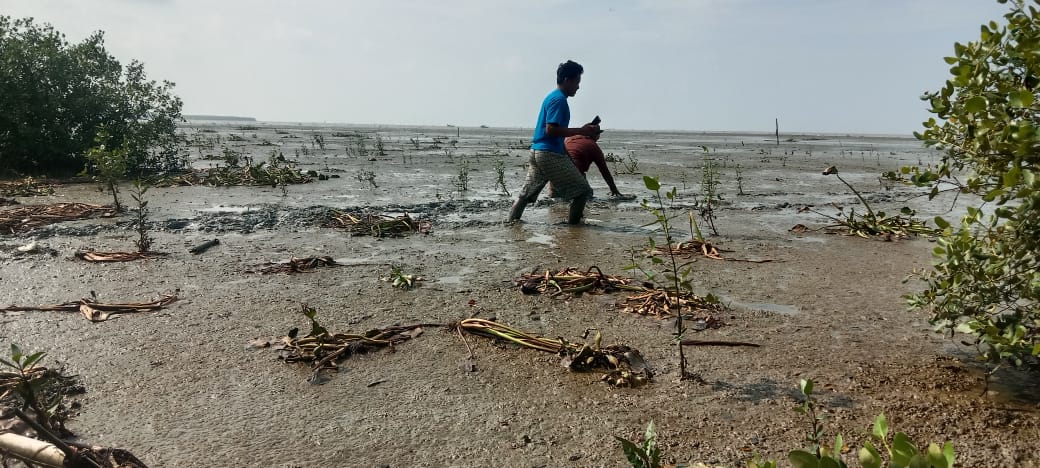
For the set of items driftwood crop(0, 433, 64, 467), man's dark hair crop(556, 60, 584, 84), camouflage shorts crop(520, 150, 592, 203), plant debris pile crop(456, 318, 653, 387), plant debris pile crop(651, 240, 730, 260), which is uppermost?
man's dark hair crop(556, 60, 584, 84)

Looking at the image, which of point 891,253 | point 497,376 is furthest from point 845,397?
point 891,253

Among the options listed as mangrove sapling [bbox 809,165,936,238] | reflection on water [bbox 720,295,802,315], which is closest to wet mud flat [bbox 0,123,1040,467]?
reflection on water [bbox 720,295,802,315]

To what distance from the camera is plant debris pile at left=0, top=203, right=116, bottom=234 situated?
733 cm

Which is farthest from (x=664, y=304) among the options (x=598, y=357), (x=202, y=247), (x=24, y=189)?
(x=24, y=189)

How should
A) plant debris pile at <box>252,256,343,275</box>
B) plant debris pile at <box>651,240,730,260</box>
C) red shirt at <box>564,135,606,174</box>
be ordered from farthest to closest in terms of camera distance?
red shirt at <box>564,135,606,174</box>, plant debris pile at <box>651,240,730,260</box>, plant debris pile at <box>252,256,343,275</box>

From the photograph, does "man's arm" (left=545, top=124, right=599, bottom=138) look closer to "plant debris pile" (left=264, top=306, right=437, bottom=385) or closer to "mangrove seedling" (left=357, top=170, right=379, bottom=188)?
"plant debris pile" (left=264, top=306, right=437, bottom=385)

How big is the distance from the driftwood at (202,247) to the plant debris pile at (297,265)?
107cm

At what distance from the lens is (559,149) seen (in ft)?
24.9

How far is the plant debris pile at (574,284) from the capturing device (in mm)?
4777

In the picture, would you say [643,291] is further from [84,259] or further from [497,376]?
[84,259]

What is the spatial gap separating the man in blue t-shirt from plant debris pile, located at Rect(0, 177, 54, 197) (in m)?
8.18

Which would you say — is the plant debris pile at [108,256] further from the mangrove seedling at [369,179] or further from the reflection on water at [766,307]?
the mangrove seedling at [369,179]

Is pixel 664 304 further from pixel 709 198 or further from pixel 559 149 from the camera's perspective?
pixel 709 198

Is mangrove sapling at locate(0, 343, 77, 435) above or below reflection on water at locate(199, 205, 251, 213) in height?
below
